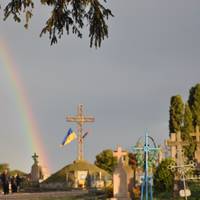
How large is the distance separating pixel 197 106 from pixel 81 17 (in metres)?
38.4

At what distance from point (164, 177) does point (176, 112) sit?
23939 millimetres

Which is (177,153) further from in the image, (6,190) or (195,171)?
(6,190)

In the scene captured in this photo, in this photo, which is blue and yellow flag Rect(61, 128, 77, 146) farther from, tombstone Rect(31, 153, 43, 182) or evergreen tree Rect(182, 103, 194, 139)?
evergreen tree Rect(182, 103, 194, 139)

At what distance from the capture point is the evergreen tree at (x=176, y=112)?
45.8 metres

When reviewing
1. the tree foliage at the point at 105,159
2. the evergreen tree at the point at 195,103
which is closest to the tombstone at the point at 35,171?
the evergreen tree at the point at 195,103

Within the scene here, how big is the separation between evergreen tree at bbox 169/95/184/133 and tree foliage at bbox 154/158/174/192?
2334cm

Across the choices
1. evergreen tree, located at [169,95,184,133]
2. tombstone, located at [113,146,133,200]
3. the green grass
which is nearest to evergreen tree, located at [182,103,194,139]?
evergreen tree, located at [169,95,184,133]

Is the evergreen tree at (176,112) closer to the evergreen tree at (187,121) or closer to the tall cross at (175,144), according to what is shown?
the evergreen tree at (187,121)

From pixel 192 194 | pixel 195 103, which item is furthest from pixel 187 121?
pixel 192 194

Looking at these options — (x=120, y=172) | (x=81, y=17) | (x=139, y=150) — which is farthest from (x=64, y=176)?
(x=81, y=17)

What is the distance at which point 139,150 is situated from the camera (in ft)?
62.4

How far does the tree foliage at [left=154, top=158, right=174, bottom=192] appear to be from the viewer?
869 inches

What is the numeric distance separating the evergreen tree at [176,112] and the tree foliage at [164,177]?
23.3 metres

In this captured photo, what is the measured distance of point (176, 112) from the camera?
45812mm
